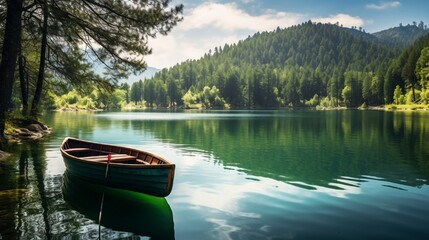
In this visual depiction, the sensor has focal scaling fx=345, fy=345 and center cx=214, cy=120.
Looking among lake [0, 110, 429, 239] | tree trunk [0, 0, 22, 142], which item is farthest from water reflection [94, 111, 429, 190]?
tree trunk [0, 0, 22, 142]

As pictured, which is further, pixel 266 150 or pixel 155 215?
pixel 266 150

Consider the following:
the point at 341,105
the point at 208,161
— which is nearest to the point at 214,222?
the point at 208,161

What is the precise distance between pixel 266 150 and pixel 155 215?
1856 centimetres

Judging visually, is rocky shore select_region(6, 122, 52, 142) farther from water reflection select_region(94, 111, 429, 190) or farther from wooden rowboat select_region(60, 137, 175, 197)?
wooden rowboat select_region(60, 137, 175, 197)

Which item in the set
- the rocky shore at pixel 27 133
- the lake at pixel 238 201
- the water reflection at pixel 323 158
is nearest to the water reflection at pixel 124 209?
the lake at pixel 238 201

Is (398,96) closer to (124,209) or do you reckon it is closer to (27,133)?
(27,133)

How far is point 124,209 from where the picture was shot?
1280 cm

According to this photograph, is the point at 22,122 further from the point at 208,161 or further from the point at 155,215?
the point at 155,215

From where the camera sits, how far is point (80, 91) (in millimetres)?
33719

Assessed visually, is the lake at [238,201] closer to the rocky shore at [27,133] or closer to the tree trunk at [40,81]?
the rocky shore at [27,133]

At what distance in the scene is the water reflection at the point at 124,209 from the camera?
10938 millimetres

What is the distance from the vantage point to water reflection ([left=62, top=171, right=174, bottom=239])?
1094 cm

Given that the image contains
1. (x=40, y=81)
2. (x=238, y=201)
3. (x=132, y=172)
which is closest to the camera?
(x=132, y=172)

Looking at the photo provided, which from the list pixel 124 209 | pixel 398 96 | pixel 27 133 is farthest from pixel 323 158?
pixel 398 96
